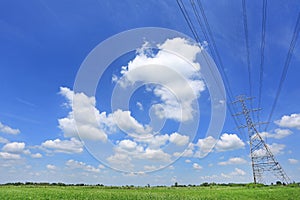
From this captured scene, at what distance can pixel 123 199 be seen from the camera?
1189 inches

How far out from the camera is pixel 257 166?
230 ft

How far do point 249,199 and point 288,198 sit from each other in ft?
30.1

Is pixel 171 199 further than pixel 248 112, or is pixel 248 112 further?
pixel 248 112

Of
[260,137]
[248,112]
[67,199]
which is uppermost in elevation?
[248,112]

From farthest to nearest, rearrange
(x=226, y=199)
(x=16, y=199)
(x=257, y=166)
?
(x=257, y=166) < (x=226, y=199) < (x=16, y=199)

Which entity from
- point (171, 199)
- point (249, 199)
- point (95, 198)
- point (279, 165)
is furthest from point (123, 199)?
point (279, 165)

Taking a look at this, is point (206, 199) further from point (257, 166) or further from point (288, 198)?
point (257, 166)

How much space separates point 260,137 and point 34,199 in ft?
192

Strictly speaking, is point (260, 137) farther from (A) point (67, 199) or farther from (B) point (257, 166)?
(A) point (67, 199)

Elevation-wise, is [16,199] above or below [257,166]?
below

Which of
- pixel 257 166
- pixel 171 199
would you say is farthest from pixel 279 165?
pixel 171 199

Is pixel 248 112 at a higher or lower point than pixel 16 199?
higher

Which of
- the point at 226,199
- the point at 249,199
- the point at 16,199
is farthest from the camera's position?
the point at 249,199

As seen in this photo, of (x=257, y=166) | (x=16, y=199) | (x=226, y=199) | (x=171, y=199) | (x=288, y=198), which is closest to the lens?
(x=16, y=199)
